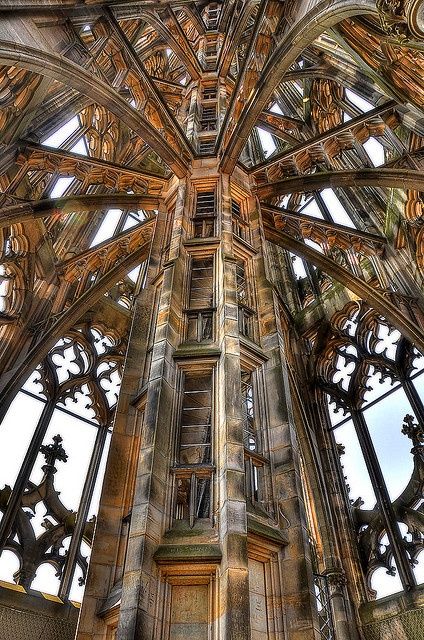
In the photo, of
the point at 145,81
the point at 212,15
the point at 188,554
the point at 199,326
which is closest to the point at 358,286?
the point at 199,326

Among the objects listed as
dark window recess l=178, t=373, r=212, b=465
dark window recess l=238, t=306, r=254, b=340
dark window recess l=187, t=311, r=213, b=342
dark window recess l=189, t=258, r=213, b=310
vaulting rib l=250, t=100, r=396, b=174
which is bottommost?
dark window recess l=178, t=373, r=212, b=465

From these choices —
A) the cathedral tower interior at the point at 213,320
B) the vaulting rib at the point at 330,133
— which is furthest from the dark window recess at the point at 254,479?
the vaulting rib at the point at 330,133

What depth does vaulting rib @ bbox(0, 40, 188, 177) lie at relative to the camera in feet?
20.2

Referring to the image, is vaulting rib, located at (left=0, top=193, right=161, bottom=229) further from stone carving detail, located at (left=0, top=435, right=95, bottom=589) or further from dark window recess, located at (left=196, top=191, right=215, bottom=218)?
stone carving detail, located at (left=0, top=435, right=95, bottom=589)

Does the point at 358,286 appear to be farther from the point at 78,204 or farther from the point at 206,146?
the point at 78,204

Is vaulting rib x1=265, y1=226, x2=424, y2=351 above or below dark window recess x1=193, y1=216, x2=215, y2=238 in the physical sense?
above

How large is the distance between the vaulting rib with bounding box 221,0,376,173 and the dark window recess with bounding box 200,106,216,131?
220 cm

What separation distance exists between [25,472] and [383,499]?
5739mm

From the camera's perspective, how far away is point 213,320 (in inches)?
226

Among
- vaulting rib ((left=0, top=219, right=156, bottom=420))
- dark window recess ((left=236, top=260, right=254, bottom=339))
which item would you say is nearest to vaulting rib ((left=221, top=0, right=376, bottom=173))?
dark window recess ((left=236, top=260, right=254, bottom=339))

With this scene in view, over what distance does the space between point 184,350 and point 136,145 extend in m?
9.40

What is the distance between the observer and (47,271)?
10.3 meters

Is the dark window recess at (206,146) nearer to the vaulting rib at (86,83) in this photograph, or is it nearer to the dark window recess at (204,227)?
the vaulting rib at (86,83)

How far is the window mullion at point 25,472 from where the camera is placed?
8180 mm
